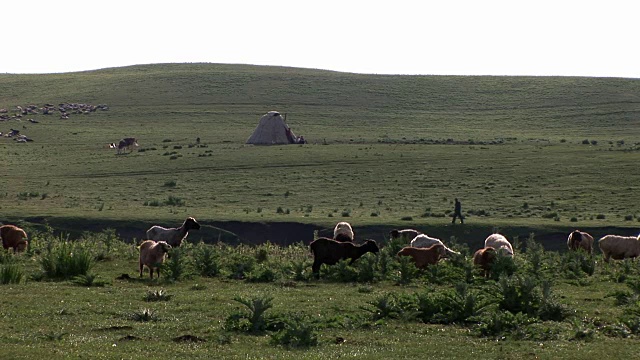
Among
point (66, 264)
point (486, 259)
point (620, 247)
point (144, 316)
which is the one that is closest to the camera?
point (144, 316)

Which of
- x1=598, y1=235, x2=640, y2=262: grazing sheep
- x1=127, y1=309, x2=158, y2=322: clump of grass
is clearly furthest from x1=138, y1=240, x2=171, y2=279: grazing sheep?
x1=598, y1=235, x2=640, y2=262: grazing sheep

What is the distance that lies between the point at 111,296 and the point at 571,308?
24.2 ft

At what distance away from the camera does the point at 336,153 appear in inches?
2392

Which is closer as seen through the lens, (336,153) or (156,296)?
(156,296)

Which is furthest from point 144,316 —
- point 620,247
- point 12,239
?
point 620,247

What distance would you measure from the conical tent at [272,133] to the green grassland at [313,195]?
1.27 metres

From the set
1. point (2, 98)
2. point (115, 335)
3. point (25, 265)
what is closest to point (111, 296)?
point (115, 335)

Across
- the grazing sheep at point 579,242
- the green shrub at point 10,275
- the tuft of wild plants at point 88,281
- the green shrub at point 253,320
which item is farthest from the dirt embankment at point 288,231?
the green shrub at point 253,320

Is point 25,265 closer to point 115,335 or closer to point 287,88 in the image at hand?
point 115,335

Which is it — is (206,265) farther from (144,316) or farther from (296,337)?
(296,337)

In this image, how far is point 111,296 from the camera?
1609cm

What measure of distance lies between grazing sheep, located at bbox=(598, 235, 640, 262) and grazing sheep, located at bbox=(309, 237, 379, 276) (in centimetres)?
649

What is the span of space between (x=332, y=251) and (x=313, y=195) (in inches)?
1016

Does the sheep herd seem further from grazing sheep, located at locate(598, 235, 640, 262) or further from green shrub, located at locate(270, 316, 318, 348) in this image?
green shrub, located at locate(270, 316, 318, 348)
